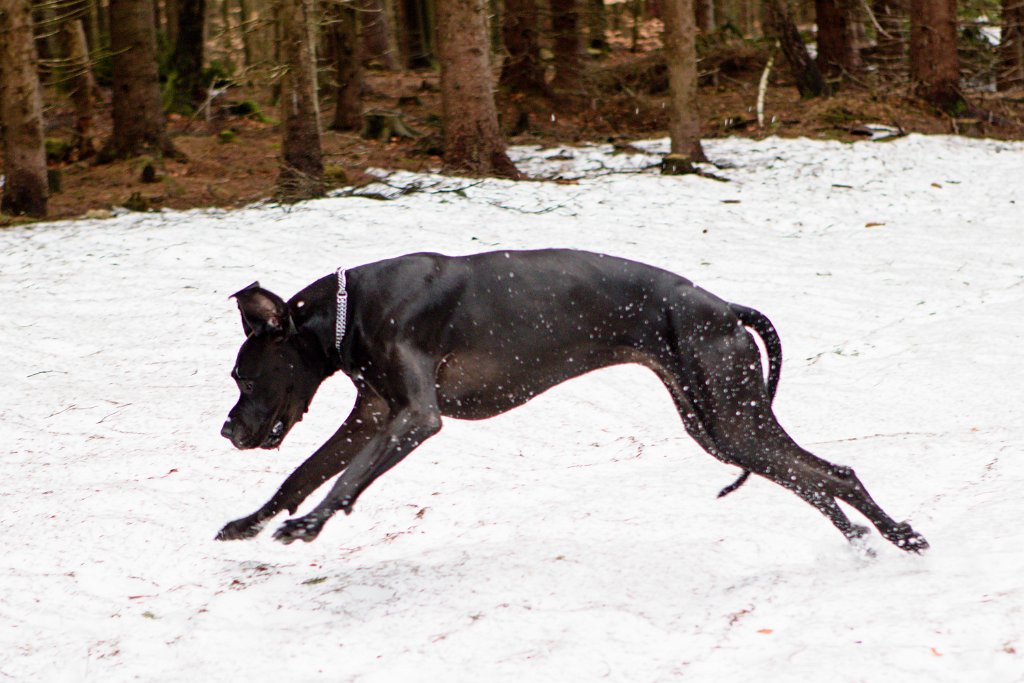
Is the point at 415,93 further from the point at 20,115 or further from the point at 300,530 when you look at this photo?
the point at 300,530

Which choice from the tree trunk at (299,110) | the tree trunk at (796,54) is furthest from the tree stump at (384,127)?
the tree trunk at (796,54)

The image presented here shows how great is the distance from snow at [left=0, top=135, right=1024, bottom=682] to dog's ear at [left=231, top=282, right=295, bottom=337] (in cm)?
105

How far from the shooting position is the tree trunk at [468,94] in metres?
13.1

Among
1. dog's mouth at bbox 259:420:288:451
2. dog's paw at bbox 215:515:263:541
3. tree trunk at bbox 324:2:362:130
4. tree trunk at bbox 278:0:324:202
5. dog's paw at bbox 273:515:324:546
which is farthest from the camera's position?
tree trunk at bbox 324:2:362:130

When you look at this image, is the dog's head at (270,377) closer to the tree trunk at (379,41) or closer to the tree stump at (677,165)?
the tree stump at (677,165)

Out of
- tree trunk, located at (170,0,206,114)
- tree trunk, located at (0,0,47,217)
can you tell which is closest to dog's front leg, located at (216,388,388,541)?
tree trunk, located at (0,0,47,217)

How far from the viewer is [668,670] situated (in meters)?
3.39

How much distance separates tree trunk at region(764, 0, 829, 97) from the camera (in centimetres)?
1753

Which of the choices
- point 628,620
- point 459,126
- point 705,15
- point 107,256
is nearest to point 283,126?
point 459,126

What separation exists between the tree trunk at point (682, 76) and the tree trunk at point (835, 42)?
638 cm

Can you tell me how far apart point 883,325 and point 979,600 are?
526cm

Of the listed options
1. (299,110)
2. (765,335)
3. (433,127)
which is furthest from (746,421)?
(433,127)

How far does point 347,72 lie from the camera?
17266 mm

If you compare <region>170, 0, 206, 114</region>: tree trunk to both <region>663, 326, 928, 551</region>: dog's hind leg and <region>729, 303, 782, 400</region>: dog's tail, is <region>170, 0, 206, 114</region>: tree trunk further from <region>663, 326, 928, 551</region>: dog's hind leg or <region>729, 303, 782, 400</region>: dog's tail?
<region>663, 326, 928, 551</region>: dog's hind leg
